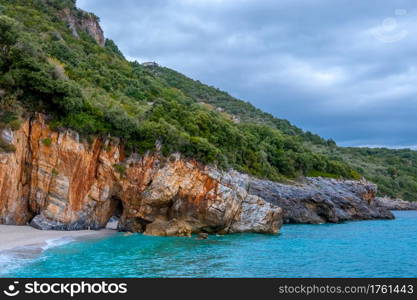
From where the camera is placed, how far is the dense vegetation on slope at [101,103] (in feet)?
98.3

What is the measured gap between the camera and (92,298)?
12.1 metres

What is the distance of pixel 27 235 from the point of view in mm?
25594

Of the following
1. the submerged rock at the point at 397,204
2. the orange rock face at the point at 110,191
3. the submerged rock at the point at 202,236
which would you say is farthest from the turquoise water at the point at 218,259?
the submerged rock at the point at 397,204

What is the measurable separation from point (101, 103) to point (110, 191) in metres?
8.29

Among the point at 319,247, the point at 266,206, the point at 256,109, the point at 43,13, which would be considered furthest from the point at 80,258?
the point at 256,109

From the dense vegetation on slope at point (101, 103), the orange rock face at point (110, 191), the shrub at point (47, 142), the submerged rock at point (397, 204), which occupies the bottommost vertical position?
the submerged rock at point (397, 204)

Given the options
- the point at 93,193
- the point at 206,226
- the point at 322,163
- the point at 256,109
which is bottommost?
the point at 206,226

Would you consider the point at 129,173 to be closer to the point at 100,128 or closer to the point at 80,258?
the point at 100,128

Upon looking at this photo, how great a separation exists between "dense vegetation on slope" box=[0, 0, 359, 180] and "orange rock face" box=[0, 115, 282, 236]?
1.54m

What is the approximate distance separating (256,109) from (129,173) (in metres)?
107

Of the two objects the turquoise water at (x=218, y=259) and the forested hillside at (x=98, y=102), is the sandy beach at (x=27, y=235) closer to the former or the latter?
the turquoise water at (x=218, y=259)

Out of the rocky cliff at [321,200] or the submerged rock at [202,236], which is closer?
the submerged rock at [202,236]

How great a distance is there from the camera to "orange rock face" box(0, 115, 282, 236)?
96.6ft

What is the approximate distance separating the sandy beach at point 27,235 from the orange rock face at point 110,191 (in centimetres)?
130
